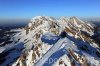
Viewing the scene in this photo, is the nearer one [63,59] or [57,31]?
[63,59]

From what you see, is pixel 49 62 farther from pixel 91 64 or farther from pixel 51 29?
pixel 51 29

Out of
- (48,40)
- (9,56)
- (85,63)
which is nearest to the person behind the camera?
(85,63)

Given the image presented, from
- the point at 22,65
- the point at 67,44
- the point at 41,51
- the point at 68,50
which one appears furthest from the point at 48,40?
the point at 68,50

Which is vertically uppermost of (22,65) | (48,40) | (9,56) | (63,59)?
(63,59)

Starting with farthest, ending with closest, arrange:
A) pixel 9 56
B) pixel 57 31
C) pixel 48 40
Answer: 1. pixel 57 31
2. pixel 9 56
3. pixel 48 40

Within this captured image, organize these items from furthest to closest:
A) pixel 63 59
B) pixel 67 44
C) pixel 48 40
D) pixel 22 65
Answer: pixel 48 40, pixel 22 65, pixel 67 44, pixel 63 59

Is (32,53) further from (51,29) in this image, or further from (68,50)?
(51,29)

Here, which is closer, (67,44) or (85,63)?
(85,63)

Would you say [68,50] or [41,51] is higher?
[68,50]

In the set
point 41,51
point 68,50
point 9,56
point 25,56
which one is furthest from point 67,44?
point 9,56
